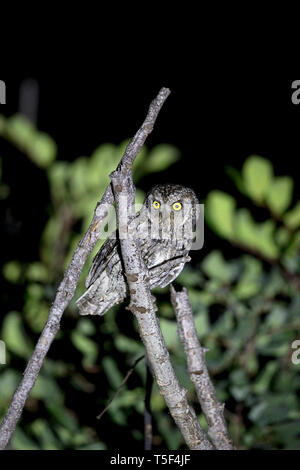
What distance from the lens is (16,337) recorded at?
1.39 meters

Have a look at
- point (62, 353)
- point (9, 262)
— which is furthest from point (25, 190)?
point (62, 353)

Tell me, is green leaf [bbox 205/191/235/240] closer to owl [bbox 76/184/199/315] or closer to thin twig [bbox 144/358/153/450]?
owl [bbox 76/184/199/315]

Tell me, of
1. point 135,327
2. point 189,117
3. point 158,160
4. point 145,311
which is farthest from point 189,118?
point 145,311

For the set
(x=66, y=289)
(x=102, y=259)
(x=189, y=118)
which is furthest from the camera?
(x=189, y=118)

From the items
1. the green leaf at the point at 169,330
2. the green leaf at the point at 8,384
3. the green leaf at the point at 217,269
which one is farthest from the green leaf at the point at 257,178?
the green leaf at the point at 8,384

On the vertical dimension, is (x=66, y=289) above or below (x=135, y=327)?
below

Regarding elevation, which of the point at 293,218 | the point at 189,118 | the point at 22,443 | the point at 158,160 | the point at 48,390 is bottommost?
the point at 22,443

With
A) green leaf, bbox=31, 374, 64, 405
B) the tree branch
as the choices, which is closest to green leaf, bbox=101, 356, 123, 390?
green leaf, bbox=31, 374, 64, 405

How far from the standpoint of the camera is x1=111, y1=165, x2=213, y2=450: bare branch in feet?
2.06

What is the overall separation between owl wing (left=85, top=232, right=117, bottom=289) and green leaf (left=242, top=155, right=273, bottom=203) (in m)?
0.55

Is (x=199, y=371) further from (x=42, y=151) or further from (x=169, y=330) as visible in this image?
(x=42, y=151)

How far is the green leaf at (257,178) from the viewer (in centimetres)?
138

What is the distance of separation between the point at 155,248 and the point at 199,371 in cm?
33
